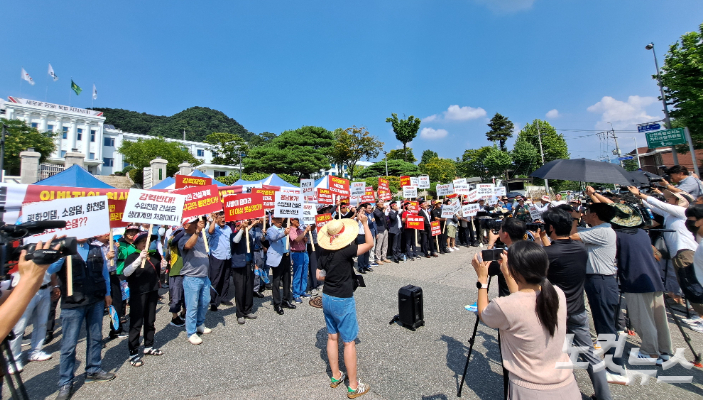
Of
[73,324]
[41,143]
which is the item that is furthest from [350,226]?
[41,143]

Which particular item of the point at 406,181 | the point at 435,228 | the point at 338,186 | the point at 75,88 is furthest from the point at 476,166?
Answer: the point at 75,88

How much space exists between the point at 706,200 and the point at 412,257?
927 centimetres

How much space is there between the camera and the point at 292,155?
116 feet

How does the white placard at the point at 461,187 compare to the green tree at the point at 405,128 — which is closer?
the white placard at the point at 461,187

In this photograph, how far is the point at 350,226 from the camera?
12.8 feet

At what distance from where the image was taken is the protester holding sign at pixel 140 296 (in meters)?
4.35

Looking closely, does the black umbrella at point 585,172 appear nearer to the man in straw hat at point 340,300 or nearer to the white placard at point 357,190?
the man in straw hat at point 340,300

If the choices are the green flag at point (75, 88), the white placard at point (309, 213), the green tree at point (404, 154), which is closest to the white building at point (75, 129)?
the green flag at point (75, 88)

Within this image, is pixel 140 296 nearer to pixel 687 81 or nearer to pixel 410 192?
pixel 410 192

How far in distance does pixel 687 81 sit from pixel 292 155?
3228 centimetres

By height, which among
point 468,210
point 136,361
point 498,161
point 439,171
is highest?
point 498,161

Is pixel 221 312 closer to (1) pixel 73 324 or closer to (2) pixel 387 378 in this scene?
(1) pixel 73 324

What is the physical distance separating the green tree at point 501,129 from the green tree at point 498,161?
1500cm

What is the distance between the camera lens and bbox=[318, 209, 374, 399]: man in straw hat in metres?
3.49
